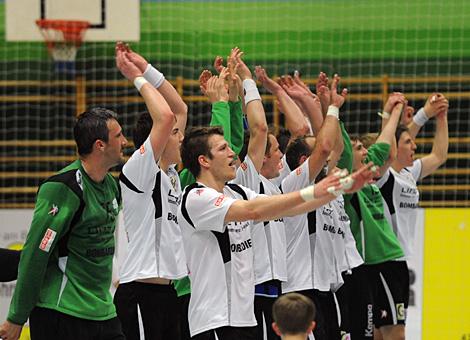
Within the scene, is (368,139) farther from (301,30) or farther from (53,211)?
(301,30)

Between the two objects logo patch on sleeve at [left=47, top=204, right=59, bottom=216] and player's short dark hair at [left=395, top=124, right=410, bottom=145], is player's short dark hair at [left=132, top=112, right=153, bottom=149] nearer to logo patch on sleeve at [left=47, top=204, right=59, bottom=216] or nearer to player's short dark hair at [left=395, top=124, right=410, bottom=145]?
logo patch on sleeve at [left=47, top=204, right=59, bottom=216]

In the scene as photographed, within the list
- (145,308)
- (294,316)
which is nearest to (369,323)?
(145,308)

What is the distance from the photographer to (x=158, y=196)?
20.1 feet

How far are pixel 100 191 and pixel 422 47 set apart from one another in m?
9.33

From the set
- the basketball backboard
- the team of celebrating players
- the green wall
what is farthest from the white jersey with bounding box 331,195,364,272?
the green wall

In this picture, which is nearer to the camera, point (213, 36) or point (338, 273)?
point (338, 273)

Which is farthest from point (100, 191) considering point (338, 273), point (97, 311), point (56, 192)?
point (338, 273)

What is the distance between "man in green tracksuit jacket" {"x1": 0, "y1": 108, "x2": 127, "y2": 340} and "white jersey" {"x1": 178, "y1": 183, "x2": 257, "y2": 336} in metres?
0.45

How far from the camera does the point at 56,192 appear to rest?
5.28m

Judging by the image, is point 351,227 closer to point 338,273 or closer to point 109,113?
point 338,273

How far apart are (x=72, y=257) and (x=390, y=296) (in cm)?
370

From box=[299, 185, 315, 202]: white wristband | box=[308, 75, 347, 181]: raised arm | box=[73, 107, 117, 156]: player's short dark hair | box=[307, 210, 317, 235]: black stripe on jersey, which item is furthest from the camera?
box=[307, 210, 317, 235]: black stripe on jersey

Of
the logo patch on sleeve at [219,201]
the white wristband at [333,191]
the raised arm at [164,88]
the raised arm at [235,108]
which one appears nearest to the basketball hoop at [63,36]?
the raised arm at [164,88]

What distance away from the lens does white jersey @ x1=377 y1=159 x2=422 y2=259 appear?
862cm
